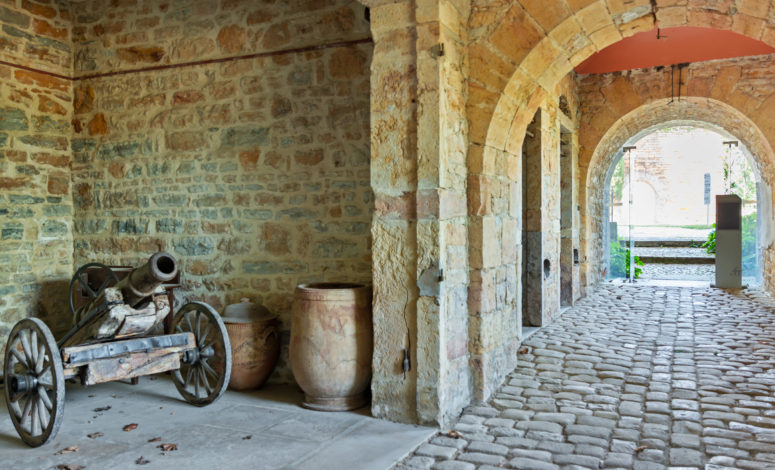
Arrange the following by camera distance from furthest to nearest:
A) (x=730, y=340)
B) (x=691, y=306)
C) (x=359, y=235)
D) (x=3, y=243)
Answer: (x=691, y=306) → (x=730, y=340) → (x=3, y=243) → (x=359, y=235)

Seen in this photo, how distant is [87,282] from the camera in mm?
5355

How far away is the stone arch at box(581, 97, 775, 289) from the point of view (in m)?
8.52

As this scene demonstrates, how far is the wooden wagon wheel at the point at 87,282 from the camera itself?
16.4 ft

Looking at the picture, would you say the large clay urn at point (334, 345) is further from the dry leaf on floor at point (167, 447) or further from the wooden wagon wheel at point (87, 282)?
the wooden wagon wheel at point (87, 282)

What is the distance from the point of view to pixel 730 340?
19.3ft

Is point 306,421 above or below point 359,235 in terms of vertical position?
below

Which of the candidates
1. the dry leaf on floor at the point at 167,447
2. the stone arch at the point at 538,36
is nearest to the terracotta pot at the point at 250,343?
the dry leaf on floor at the point at 167,447

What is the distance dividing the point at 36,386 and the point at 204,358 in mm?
1020

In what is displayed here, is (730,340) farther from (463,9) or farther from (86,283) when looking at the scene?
(86,283)

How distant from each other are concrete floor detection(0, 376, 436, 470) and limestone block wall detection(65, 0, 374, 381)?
84cm

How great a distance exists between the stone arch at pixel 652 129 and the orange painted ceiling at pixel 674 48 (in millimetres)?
983

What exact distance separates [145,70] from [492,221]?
3334 mm

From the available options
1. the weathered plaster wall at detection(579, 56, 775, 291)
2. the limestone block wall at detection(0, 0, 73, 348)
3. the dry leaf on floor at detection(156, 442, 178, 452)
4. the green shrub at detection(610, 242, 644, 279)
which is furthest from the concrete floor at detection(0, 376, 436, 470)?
the green shrub at detection(610, 242, 644, 279)

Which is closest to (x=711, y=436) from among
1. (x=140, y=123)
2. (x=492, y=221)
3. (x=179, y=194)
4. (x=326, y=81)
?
(x=492, y=221)
